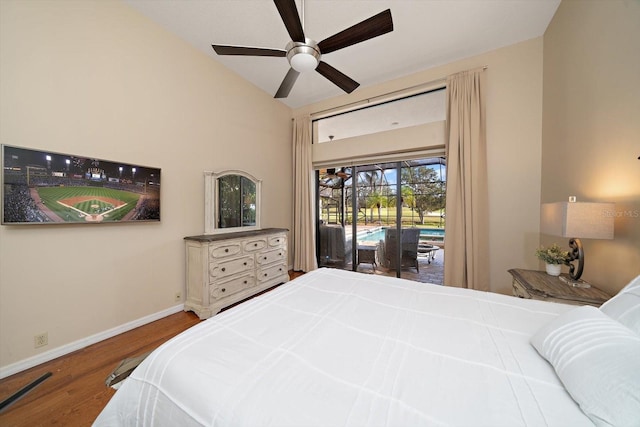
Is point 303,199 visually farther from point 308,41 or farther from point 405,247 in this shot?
point 308,41

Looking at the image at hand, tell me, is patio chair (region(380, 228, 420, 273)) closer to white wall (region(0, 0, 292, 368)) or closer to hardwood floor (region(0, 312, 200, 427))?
white wall (region(0, 0, 292, 368))

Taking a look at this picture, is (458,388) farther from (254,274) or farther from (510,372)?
(254,274)

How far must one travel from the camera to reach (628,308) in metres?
0.86

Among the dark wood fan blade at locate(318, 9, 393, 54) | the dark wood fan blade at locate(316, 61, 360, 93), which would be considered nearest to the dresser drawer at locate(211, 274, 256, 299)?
the dark wood fan blade at locate(316, 61, 360, 93)

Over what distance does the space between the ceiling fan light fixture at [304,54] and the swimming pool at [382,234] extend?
9.14 feet

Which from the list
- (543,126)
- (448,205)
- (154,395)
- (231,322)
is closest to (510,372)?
(231,322)

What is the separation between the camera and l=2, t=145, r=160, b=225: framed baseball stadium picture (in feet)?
5.27

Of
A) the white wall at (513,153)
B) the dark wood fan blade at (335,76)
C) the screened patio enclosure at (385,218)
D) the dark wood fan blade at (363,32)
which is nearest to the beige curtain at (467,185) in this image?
the white wall at (513,153)

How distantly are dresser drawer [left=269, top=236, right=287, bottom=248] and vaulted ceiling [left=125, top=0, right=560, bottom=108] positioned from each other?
97.2 inches

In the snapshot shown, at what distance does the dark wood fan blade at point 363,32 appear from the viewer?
1.50m

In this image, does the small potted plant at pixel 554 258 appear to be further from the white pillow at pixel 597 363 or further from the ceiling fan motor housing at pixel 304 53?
the ceiling fan motor housing at pixel 304 53

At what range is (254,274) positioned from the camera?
3.06 meters

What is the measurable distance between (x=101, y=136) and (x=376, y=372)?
9.36 feet

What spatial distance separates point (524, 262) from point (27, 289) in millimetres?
4844
